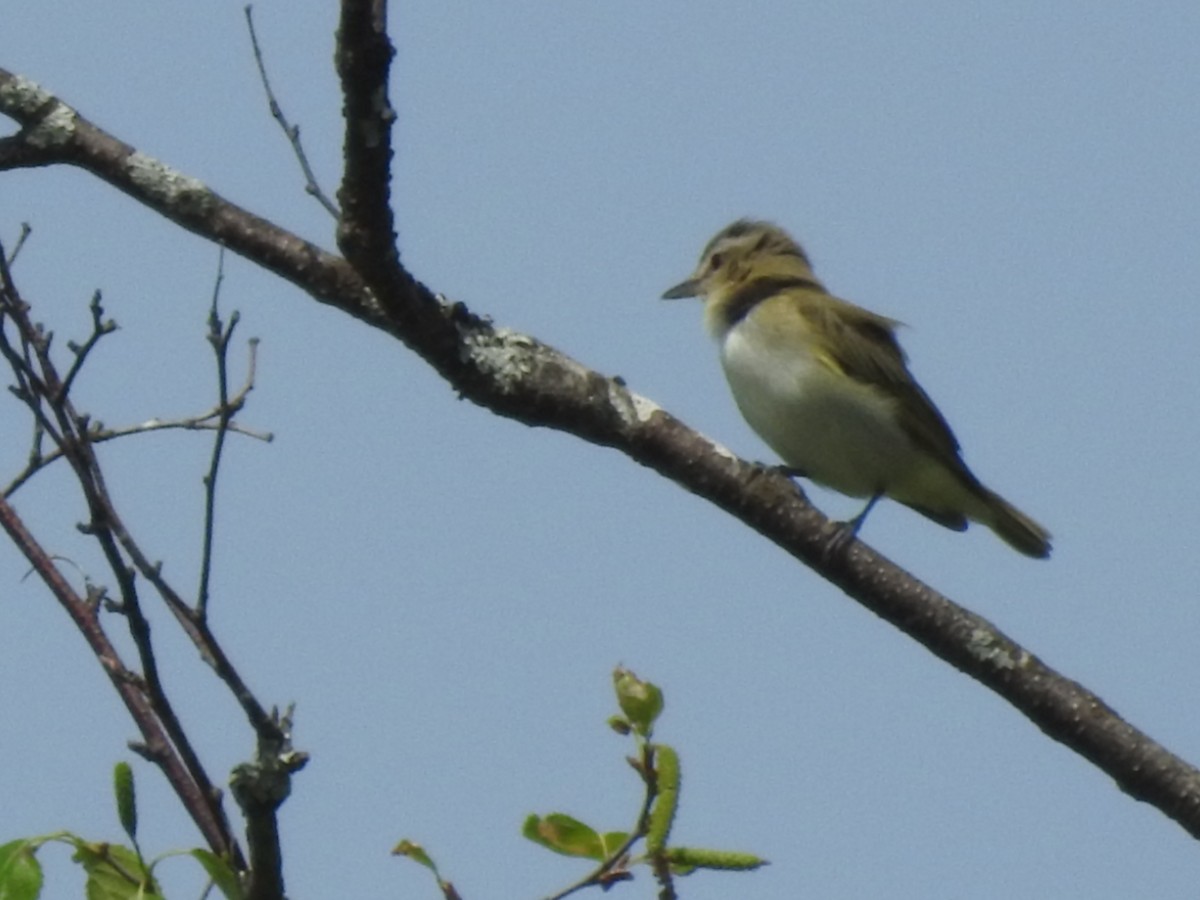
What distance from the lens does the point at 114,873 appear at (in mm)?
3174

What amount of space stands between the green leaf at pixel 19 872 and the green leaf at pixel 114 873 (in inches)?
5.9

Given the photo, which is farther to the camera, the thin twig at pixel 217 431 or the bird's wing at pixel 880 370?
the bird's wing at pixel 880 370

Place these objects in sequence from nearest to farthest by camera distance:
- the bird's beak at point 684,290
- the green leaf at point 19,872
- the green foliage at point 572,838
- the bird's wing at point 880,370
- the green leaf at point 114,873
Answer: the green leaf at point 19,872 → the green leaf at point 114,873 → the green foliage at point 572,838 → the bird's wing at point 880,370 → the bird's beak at point 684,290

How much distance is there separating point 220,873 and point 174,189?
211cm

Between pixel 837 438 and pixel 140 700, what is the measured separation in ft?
15.7

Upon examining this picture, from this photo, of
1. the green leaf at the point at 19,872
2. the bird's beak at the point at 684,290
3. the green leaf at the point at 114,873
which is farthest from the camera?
the bird's beak at the point at 684,290

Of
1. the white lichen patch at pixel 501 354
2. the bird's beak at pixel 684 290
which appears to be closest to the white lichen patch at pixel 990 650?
the white lichen patch at pixel 501 354

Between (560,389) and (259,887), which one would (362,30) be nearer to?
(560,389)

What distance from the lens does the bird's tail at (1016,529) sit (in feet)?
26.5

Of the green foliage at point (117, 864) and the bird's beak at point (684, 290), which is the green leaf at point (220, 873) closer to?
the green foliage at point (117, 864)

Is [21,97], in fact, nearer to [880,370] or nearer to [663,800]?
[663,800]

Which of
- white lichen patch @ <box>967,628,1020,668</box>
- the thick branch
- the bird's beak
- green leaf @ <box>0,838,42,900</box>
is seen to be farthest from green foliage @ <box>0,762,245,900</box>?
the bird's beak

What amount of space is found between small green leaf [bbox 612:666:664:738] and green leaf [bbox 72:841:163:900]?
2.95 feet

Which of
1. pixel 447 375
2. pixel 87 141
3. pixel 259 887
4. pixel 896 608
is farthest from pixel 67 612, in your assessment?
pixel 896 608
